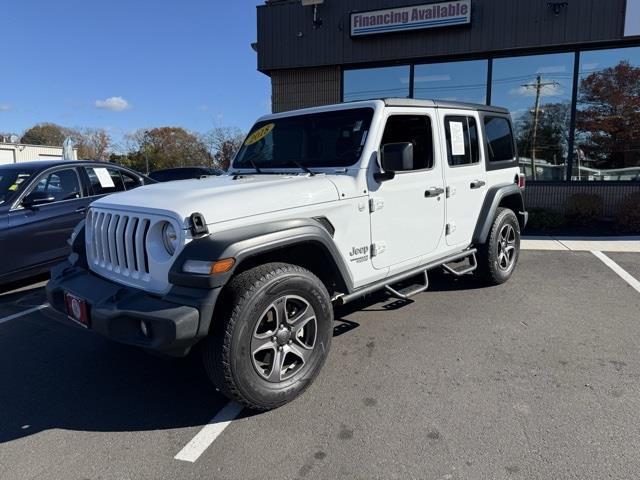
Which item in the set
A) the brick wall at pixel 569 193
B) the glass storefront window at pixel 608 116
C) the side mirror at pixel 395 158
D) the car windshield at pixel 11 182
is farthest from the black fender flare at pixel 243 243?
the glass storefront window at pixel 608 116

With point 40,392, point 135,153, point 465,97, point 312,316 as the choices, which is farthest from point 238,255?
point 135,153

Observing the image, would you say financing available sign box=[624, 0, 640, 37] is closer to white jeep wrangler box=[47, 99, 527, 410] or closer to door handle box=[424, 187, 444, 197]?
white jeep wrangler box=[47, 99, 527, 410]

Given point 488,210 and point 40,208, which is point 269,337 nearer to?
point 488,210

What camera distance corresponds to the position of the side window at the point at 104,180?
6.48 m

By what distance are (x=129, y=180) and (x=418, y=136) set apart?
181 inches

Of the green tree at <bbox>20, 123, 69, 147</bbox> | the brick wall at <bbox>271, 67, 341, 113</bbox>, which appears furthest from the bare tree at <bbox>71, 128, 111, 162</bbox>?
the brick wall at <bbox>271, 67, 341, 113</bbox>

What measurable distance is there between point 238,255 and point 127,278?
847 millimetres

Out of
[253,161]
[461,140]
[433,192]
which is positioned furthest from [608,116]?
[253,161]

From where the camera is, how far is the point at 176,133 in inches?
Result: 1818

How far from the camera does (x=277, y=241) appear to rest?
2.88 metres

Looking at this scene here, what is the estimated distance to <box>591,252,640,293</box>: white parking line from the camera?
222 inches

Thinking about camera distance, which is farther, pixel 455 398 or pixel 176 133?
pixel 176 133

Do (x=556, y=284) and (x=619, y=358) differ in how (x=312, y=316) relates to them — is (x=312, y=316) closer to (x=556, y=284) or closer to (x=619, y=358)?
(x=619, y=358)

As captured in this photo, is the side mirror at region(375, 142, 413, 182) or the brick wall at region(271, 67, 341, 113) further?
the brick wall at region(271, 67, 341, 113)
